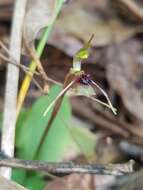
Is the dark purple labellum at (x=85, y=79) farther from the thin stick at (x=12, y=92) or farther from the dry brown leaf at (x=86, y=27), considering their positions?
the dry brown leaf at (x=86, y=27)

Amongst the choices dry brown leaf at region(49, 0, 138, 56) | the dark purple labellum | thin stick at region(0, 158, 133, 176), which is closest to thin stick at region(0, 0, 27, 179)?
thin stick at region(0, 158, 133, 176)

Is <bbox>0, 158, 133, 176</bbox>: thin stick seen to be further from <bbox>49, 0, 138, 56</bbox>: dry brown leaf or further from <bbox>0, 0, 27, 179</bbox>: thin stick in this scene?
<bbox>49, 0, 138, 56</bbox>: dry brown leaf

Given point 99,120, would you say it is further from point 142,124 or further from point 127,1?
point 127,1

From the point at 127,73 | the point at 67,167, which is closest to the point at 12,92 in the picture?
the point at 67,167

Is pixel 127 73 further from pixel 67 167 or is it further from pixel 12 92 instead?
pixel 67 167

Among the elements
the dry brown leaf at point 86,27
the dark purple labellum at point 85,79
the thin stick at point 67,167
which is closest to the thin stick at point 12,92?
the thin stick at point 67,167
